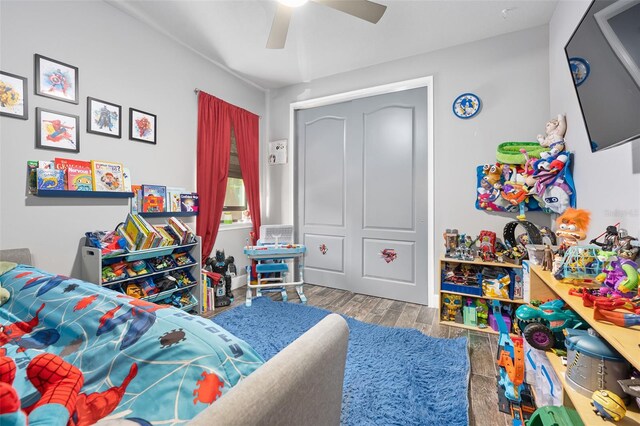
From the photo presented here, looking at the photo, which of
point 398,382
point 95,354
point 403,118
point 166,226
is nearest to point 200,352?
point 95,354

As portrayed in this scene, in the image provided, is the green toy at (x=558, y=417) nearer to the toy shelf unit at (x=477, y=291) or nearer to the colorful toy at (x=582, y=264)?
the colorful toy at (x=582, y=264)

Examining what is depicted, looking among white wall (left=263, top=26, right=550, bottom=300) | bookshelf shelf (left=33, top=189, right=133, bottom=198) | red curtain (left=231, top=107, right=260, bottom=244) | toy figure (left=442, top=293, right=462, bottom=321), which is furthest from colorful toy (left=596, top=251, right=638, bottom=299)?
red curtain (left=231, top=107, right=260, bottom=244)

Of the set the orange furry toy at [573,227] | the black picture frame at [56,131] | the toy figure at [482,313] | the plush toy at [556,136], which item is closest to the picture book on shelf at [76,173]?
the black picture frame at [56,131]

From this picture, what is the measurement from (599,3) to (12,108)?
320cm

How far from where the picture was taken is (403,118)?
10.4ft

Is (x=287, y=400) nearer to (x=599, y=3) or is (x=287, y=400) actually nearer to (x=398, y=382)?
(x=398, y=382)

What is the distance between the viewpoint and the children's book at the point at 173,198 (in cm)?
271

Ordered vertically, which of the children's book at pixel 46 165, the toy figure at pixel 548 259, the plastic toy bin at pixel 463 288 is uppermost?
the children's book at pixel 46 165

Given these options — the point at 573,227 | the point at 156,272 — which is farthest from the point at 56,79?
the point at 573,227

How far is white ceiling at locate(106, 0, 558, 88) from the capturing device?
2.33m

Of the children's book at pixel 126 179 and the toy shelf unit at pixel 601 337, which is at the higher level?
the children's book at pixel 126 179

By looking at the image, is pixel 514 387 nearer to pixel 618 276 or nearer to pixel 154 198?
pixel 618 276

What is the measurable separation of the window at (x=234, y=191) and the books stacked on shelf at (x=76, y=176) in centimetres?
130

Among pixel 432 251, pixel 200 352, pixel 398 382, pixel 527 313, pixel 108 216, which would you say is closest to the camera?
pixel 200 352
